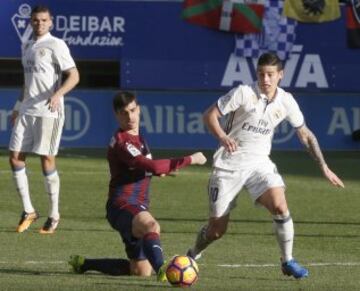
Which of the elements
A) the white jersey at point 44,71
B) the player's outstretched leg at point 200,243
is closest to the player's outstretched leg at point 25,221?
the white jersey at point 44,71

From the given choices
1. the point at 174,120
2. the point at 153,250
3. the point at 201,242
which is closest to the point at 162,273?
the point at 153,250

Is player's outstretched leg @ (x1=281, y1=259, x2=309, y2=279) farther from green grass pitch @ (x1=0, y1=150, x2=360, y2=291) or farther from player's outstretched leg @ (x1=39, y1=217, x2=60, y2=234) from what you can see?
player's outstretched leg @ (x1=39, y1=217, x2=60, y2=234)

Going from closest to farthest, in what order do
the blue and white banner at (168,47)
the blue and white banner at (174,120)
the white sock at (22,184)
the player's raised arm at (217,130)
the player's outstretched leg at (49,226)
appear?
the player's raised arm at (217,130)
the player's outstretched leg at (49,226)
the white sock at (22,184)
the blue and white banner at (174,120)
the blue and white banner at (168,47)

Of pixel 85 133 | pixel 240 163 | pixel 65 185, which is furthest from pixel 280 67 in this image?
pixel 85 133

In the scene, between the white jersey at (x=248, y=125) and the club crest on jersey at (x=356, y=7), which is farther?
the club crest on jersey at (x=356, y=7)

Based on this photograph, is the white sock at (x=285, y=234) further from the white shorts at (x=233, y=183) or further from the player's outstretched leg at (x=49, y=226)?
the player's outstretched leg at (x=49, y=226)

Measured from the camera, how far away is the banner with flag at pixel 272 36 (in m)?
26.7

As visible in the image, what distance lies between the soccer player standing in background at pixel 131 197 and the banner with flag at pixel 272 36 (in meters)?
16.3

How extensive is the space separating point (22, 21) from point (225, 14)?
13.1 feet

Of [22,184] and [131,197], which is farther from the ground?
[131,197]

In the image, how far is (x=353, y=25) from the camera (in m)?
26.8

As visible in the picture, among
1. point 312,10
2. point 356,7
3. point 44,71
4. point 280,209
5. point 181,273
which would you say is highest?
point 280,209

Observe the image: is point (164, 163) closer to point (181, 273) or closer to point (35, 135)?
point (181, 273)

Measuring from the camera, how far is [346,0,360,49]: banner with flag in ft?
87.8
